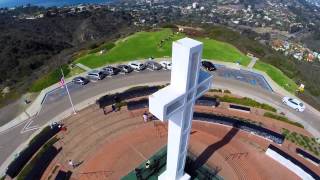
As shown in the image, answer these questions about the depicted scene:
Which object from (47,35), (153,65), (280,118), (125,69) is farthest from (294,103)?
(47,35)

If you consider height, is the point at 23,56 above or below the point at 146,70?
below

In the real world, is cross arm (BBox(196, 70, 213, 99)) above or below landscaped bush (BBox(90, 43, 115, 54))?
above

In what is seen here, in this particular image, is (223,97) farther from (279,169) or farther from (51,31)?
(51,31)

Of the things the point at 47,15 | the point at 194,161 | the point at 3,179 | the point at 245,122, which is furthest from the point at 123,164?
the point at 47,15

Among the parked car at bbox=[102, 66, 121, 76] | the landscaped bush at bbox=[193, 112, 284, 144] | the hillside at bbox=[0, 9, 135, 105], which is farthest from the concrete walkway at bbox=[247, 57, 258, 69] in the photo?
the hillside at bbox=[0, 9, 135, 105]

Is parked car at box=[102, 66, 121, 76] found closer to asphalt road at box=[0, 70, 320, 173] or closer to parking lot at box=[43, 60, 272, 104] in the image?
parking lot at box=[43, 60, 272, 104]
